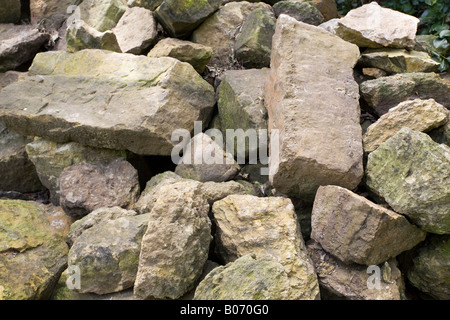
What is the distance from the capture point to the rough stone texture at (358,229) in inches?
96.5

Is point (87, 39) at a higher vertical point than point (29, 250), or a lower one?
higher

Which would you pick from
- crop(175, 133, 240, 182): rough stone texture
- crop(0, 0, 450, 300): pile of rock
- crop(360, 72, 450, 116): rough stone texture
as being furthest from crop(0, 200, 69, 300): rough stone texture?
crop(360, 72, 450, 116): rough stone texture

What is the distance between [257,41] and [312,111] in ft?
4.02

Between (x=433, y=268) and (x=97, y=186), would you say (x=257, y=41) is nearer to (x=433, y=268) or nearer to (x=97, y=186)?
(x=97, y=186)

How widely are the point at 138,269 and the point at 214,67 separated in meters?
2.33

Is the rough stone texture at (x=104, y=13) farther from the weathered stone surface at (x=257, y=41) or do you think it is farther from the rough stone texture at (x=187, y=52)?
the weathered stone surface at (x=257, y=41)

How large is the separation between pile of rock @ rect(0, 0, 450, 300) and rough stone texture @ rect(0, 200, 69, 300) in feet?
0.04

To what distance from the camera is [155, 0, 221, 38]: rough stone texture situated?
4.05 meters

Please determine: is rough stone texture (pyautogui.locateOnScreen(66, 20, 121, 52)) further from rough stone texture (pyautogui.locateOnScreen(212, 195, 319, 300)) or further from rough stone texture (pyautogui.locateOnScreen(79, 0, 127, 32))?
rough stone texture (pyautogui.locateOnScreen(212, 195, 319, 300))

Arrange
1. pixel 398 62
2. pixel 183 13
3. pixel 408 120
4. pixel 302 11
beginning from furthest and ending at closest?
pixel 302 11 < pixel 183 13 < pixel 398 62 < pixel 408 120

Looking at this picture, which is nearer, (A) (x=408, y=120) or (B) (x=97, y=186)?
(A) (x=408, y=120)

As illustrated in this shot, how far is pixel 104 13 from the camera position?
15.2ft

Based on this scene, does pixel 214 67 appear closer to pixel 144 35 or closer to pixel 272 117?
pixel 144 35

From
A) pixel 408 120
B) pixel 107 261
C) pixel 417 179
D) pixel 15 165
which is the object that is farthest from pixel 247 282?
pixel 15 165
